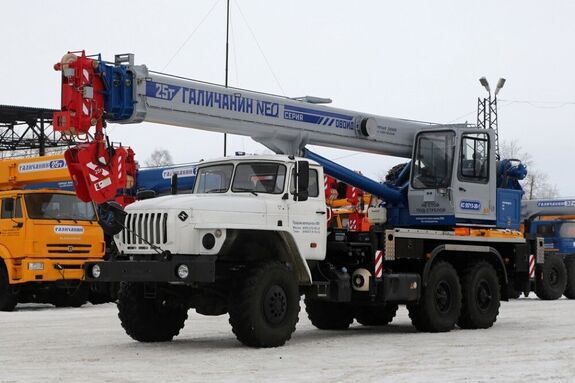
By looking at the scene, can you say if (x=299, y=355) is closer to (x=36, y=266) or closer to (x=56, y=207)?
(x=36, y=266)

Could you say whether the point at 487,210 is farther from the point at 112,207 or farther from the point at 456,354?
the point at 112,207

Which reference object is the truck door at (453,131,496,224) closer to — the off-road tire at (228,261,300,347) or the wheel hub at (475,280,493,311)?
the wheel hub at (475,280,493,311)

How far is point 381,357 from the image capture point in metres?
12.1

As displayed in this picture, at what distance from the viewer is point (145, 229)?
13.1 meters

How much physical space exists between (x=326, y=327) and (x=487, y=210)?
3.53 metres

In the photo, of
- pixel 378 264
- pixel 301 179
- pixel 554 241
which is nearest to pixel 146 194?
pixel 301 179

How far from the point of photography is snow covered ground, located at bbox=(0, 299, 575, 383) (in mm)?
10312

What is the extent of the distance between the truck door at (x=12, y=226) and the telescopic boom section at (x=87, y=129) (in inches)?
337

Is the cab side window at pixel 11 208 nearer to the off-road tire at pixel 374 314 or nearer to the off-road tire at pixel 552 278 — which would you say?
the off-road tire at pixel 374 314

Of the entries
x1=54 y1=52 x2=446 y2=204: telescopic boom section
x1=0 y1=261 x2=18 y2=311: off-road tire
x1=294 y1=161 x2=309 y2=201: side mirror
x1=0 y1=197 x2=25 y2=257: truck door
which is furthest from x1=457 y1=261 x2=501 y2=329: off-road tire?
x1=0 y1=261 x2=18 y2=311: off-road tire

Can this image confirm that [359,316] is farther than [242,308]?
Yes

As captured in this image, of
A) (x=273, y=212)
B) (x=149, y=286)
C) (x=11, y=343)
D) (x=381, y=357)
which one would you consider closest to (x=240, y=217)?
(x=273, y=212)

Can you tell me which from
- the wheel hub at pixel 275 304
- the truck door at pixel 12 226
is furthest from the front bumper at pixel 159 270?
the truck door at pixel 12 226

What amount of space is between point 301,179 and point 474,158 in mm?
4896
